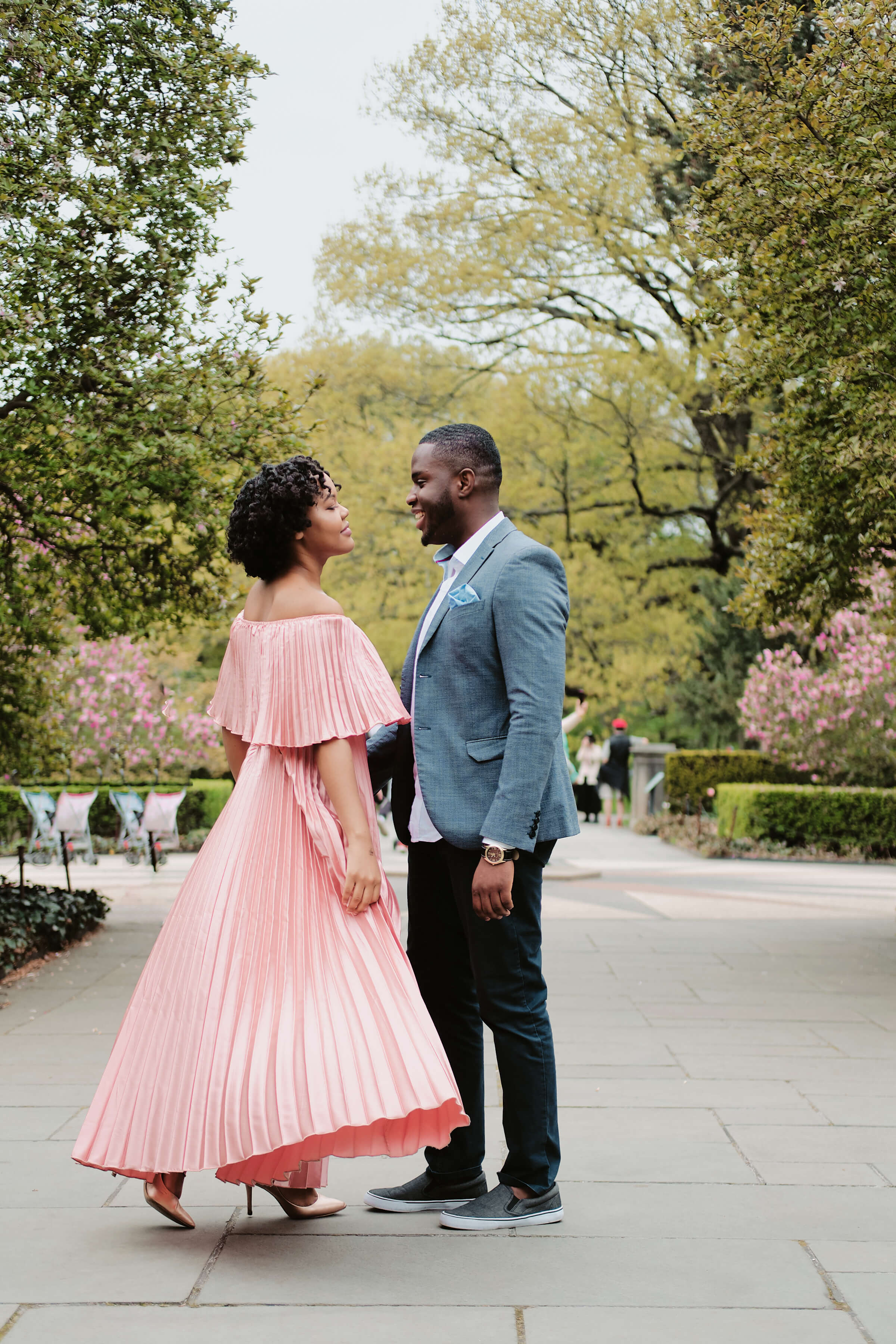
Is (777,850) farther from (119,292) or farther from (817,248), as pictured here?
(119,292)

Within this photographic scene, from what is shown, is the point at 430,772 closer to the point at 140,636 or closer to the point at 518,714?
the point at 518,714

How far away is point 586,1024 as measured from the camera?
6.30 meters

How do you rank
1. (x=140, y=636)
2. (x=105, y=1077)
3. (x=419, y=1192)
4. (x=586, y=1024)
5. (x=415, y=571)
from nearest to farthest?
(x=105, y=1077) < (x=419, y=1192) < (x=586, y=1024) < (x=140, y=636) < (x=415, y=571)

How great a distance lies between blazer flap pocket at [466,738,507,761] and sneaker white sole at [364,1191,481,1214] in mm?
1169

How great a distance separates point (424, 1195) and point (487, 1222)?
270mm

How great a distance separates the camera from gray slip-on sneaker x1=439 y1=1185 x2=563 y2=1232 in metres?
3.38

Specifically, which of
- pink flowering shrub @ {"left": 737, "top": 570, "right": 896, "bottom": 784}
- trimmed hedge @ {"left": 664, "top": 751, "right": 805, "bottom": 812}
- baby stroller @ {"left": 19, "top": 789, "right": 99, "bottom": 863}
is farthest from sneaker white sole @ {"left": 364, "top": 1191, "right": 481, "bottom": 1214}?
trimmed hedge @ {"left": 664, "top": 751, "right": 805, "bottom": 812}

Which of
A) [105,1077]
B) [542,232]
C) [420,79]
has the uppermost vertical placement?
[420,79]

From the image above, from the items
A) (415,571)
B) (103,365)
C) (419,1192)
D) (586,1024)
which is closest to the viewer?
(419,1192)

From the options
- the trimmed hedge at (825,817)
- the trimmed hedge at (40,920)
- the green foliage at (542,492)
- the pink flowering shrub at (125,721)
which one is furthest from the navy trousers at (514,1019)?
the green foliage at (542,492)

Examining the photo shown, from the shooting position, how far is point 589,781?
2464 cm

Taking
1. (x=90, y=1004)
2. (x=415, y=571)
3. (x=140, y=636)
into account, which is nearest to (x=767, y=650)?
(x=415, y=571)

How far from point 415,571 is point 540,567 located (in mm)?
18932

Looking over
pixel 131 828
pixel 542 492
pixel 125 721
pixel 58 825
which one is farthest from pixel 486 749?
pixel 542 492
